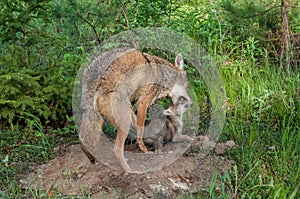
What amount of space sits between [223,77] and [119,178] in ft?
8.37

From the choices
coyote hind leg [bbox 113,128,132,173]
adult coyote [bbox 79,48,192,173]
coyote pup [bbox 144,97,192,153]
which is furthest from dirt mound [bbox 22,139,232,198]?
coyote pup [bbox 144,97,192,153]

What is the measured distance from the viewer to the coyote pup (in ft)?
15.3

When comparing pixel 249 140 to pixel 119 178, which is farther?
pixel 249 140

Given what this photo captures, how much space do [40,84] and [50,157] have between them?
116cm

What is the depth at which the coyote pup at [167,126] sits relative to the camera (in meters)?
4.68

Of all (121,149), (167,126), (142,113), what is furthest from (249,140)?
(121,149)

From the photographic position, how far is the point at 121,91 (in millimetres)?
4121

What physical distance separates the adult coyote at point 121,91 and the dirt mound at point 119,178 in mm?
202

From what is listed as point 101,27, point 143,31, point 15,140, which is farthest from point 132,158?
point 101,27

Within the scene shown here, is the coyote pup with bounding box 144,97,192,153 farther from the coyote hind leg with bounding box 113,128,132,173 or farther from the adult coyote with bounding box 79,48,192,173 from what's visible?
the coyote hind leg with bounding box 113,128,132,173

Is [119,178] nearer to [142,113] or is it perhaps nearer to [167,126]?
[142,113]

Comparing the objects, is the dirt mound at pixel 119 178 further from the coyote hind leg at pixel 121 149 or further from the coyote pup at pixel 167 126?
the coyote pup at pixel 167 126

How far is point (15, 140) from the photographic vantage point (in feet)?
16.7

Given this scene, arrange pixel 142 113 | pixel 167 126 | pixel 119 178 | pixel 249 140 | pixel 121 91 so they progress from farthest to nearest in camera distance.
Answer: pixel 167 126, pixel 249 140, pixel 142 113, pixel 121 91, pixel 119 178
